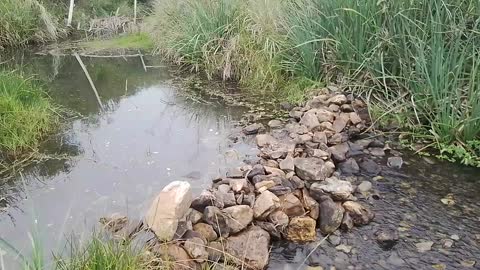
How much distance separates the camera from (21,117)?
3652 mm

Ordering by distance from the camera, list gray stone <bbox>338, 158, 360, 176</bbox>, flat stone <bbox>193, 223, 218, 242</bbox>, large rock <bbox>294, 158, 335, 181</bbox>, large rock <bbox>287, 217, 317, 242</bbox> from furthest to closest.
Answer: gray stone <bbox>338, 158, 360, 176</bbox> < large rock <bbox>294, 158, 335, 181</bbox> < large rock <bbox>287, 217, 317, 242</bbox> < flat stone <bbox>193, 223, 218, 242</bbox>

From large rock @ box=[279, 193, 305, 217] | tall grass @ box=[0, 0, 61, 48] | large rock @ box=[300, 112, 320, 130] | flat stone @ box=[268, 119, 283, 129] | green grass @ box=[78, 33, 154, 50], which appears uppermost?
tall grass @ box=[0, 0, 61, 48]

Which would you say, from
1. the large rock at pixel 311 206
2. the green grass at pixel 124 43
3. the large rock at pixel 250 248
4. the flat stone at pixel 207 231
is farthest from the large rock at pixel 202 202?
the green grass at pixel 124 43

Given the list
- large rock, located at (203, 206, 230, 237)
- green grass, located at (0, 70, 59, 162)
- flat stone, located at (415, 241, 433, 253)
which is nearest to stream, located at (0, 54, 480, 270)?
flat stone, located at (415, 241, 433, 253)

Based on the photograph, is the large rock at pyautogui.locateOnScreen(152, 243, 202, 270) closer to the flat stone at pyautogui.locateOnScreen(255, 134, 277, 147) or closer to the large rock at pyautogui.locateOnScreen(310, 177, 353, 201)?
the large rock at pyautogui.locateOnScreen(310, 177, 353, 201)

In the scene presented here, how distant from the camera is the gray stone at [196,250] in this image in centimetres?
212

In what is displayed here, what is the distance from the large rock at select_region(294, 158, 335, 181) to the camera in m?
2.80

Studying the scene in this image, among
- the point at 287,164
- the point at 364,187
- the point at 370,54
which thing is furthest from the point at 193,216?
the point at 370,54

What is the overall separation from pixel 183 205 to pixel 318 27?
250 cm

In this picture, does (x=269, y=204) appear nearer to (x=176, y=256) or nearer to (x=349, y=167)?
(x=176, y=256)

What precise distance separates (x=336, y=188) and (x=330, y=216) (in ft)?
0.79

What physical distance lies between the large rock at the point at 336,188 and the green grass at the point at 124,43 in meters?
5.21

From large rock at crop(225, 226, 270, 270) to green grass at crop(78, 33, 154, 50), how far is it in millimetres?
5510

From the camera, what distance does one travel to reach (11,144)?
11.2 feet
